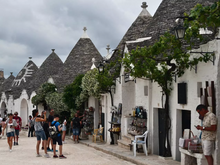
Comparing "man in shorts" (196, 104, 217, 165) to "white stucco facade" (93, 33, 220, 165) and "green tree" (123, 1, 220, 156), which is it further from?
"green tree" (123, 1, 220, 156)

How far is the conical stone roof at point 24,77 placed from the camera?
4444 centimetres

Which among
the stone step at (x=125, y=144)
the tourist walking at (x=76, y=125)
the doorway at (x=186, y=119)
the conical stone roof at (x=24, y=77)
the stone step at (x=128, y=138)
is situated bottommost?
the stone step at (x=125, y=144)

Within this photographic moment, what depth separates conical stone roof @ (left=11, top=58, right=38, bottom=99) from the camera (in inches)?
1750

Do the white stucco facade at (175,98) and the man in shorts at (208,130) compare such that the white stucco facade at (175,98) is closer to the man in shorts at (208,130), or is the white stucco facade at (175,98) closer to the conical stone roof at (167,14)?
the man in shorts at (208,130)

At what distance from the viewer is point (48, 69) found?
38.2m

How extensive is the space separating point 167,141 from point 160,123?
5.98 ft

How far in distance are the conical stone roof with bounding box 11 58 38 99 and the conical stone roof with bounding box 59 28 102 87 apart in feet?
42.3

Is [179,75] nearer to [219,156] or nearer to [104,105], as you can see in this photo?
[219,156]

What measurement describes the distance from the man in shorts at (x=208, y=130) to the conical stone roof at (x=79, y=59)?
21.3m

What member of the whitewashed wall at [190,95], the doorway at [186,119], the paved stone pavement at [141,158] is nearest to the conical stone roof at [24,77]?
the paved stone pavement at [141,158]

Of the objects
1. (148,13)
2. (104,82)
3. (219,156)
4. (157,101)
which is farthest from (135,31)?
(219,156)

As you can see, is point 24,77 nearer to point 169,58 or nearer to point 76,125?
point 76,125

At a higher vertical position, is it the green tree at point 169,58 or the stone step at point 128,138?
the green tree at point 169,58

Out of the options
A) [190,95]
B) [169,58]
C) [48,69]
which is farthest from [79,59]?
[190,95]
